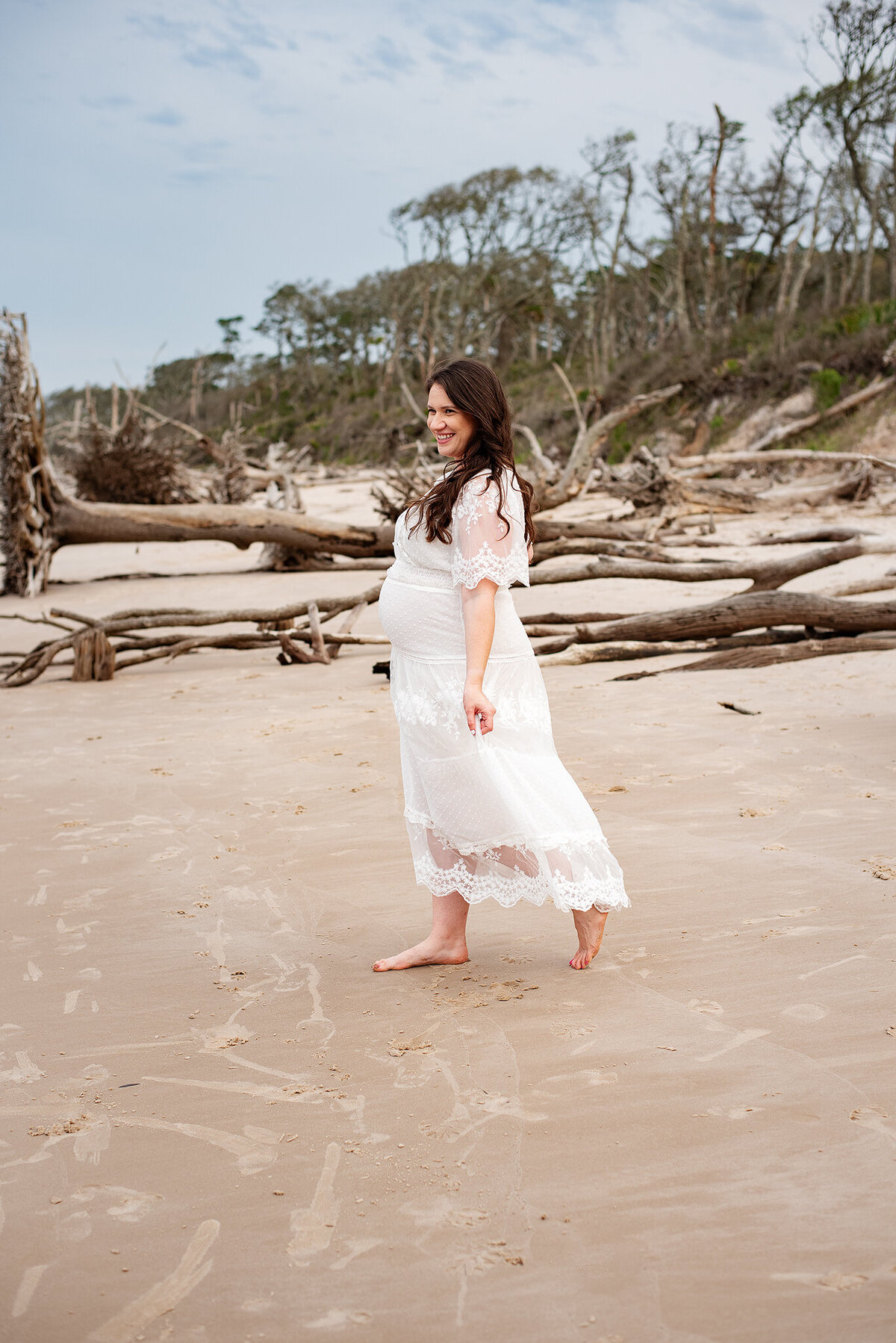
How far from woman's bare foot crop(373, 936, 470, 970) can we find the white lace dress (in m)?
0.16

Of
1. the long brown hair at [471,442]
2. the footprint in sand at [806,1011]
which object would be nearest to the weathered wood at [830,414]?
the long brown hair at [471,442]

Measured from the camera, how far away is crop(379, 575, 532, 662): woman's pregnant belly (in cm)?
287

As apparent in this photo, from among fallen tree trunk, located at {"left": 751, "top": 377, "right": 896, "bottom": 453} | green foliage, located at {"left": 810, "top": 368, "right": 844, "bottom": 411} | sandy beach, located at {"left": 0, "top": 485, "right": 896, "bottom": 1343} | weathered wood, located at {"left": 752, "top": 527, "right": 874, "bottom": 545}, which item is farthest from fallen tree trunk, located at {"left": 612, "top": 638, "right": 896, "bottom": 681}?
green foliage, located at {"left": 810, "top": 368, "right": 844, "bottom": 411}

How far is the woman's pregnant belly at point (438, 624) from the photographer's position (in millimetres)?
2865

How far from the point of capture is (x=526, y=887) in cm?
289

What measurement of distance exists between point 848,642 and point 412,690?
16.1 feet

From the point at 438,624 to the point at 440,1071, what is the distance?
3.63ft

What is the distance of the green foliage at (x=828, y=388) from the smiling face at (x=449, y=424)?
18350mm

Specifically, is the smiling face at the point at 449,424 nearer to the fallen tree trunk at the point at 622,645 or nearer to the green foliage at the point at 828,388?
the fallen tree trunk at the point at 622,645

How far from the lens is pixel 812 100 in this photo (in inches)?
1156

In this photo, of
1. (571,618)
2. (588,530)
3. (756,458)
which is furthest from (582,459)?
(571,618)

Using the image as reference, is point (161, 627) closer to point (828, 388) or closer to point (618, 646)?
point (618, 646)

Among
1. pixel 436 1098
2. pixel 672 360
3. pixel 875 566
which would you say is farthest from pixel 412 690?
pixel 672 360

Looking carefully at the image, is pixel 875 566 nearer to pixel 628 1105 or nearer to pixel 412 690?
pixel 412 690
